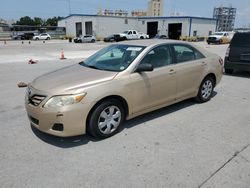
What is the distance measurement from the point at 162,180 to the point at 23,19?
412 feet

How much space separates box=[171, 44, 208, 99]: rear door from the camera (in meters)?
Answer: 4.77

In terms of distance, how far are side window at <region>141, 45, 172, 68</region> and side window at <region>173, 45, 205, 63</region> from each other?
25cm

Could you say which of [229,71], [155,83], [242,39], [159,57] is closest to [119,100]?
[155,83]

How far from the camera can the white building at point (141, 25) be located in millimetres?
49531

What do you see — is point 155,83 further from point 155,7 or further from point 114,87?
point 155,7

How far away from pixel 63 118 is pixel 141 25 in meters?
55.7

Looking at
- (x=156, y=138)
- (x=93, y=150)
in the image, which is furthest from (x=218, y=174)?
(x=93, y=150)

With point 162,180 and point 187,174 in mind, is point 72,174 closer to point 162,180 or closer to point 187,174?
point 162,180

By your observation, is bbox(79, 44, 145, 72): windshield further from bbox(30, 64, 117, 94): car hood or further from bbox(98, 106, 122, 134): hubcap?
bbox(98, 106, 122, 134): hubcap

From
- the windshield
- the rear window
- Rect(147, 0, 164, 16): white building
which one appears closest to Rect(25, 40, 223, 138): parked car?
the windshield

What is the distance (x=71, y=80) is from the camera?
3.70m

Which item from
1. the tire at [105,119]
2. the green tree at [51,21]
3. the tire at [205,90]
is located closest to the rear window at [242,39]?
the tire at [205,90]

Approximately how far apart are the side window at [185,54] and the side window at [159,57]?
0.82 feet

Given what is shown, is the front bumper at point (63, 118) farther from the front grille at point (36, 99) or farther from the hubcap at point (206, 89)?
the hubcap at point (206, 89)
